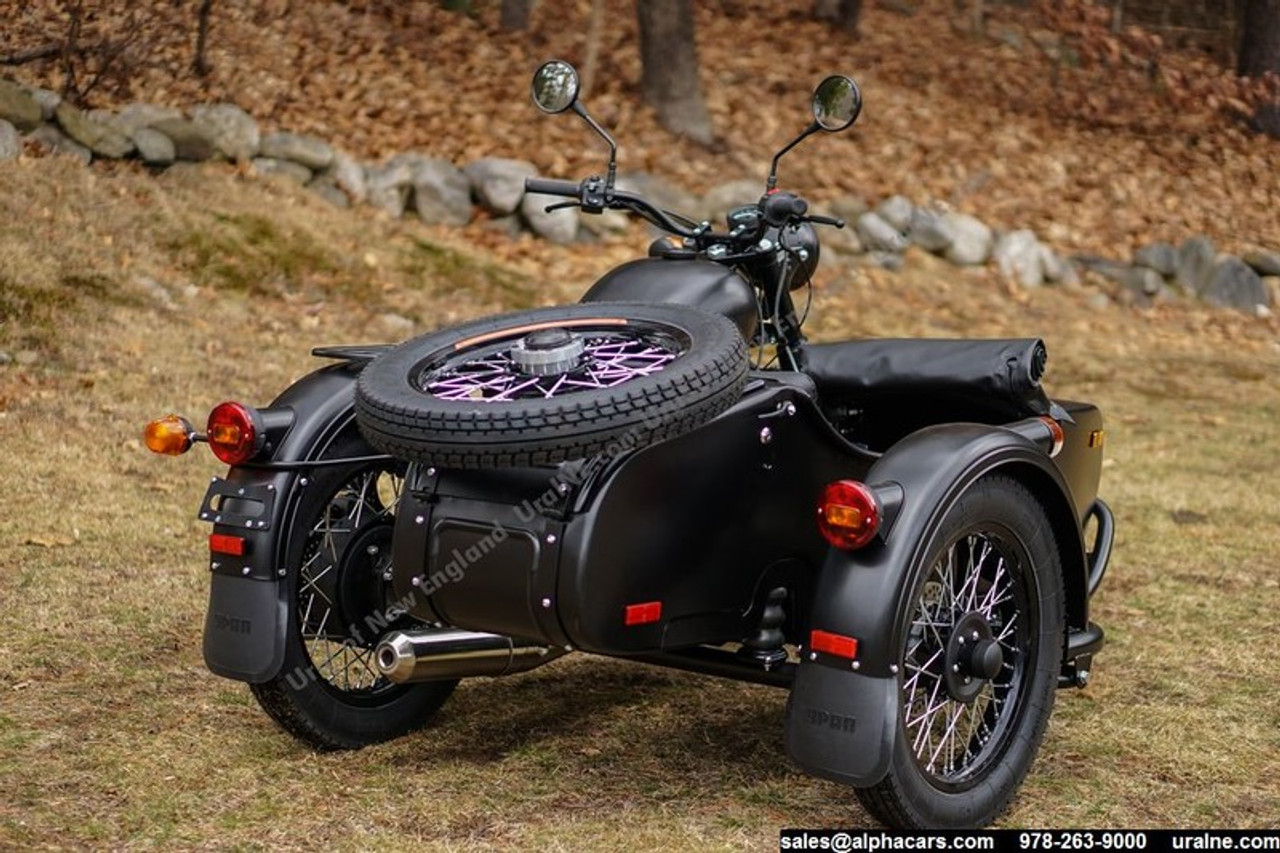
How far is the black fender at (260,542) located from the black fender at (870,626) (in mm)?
1318

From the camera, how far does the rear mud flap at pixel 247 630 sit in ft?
13.5

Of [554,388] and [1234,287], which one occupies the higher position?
[554,388]

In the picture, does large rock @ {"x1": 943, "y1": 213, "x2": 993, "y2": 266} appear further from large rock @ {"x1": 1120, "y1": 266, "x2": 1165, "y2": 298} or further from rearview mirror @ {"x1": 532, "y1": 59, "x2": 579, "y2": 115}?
rearview mirror @ {"x1": 532, "y1": 59, "x2": 579, "y2": 115}

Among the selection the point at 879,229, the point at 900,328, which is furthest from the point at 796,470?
the point at 879,229

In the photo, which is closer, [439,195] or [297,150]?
[297,150]

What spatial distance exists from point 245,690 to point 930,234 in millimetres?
9072

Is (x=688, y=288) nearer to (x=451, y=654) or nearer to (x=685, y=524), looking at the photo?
(x=685, y=524)

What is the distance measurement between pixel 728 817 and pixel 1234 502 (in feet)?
15.6

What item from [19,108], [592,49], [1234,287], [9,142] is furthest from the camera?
[592,49]

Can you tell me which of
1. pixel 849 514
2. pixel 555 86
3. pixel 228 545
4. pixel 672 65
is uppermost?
pixel 672 65

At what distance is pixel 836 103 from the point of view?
4738 millimetres

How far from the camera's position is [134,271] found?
962 cm

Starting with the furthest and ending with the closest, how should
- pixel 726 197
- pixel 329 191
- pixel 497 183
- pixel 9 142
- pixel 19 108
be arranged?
pixel 726 197 → pixel 497 183 → pixel 329 191 → pixel 19 108 → pixel 9 142

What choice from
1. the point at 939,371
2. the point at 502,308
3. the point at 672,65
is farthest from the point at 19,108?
the point at 939,371
